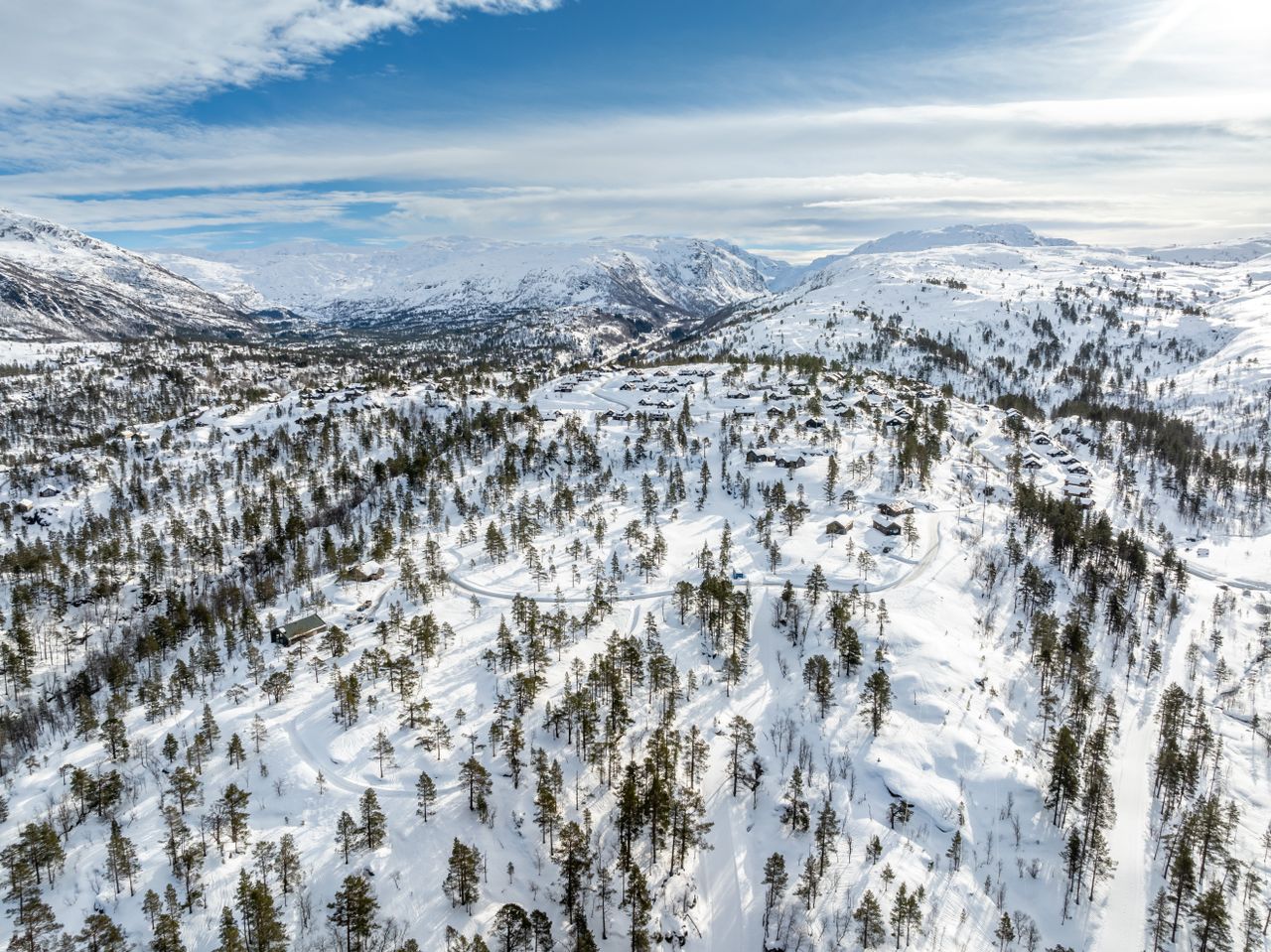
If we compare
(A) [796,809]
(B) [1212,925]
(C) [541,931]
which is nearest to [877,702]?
(A) [796,809]

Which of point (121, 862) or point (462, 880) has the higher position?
point (121, 862)

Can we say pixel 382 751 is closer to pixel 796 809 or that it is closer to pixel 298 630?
pixel 298 630

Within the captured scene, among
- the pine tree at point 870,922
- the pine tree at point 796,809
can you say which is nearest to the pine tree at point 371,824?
the pine tree at point 796,809

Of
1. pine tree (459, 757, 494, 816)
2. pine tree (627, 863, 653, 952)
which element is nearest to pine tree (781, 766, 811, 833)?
pine tree (627, 863, 653, 952)

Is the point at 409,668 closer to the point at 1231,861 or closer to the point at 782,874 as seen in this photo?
the point at 782,874

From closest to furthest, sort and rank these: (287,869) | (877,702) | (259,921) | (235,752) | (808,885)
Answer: (259,921) → (287,869) → (808,885) → (235,752) → (877,702)

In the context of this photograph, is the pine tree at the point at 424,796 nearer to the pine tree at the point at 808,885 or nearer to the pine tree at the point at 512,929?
the pine tree at the point at 512,929

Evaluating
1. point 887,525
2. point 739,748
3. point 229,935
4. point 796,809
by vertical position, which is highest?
point 887,525

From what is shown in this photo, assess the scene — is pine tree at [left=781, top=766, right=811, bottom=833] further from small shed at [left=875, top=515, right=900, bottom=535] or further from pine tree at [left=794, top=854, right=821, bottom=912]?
small shed at [left=875, top=515, right=900, bottom=535]
